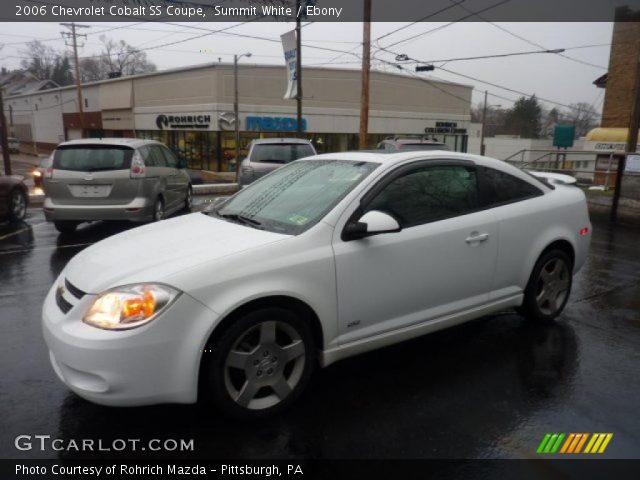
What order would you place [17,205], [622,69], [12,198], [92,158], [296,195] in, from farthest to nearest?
[622,69] < [17,205] < [12,198] < [92,158] < [296,195]

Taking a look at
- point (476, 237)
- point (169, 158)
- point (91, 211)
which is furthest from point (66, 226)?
point (476, 237)

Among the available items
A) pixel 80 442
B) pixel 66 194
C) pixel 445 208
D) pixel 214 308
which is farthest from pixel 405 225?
pixel 66 194

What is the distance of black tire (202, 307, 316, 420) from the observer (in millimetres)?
2936

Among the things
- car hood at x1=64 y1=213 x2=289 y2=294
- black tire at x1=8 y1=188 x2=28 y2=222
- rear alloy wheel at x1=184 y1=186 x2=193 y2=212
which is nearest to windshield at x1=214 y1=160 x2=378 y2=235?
car hood at x1=64 y1=213 x2=289 y2=294

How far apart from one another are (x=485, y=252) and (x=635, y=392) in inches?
54.1

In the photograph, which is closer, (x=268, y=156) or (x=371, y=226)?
(x=371, y=226)

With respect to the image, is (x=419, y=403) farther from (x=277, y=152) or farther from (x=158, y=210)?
→ (x=277, y=152)

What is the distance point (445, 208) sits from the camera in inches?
155

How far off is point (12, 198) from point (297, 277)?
891 centimetres

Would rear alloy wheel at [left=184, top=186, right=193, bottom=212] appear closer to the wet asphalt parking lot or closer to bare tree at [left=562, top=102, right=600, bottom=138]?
the wet asphalt parking lot

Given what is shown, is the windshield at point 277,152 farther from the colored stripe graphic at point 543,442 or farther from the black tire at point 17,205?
the colored stripe graphic at point 543,442

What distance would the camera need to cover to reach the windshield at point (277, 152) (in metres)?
11.8

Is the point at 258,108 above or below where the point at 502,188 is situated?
above

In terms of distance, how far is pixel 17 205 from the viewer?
10.0 m
